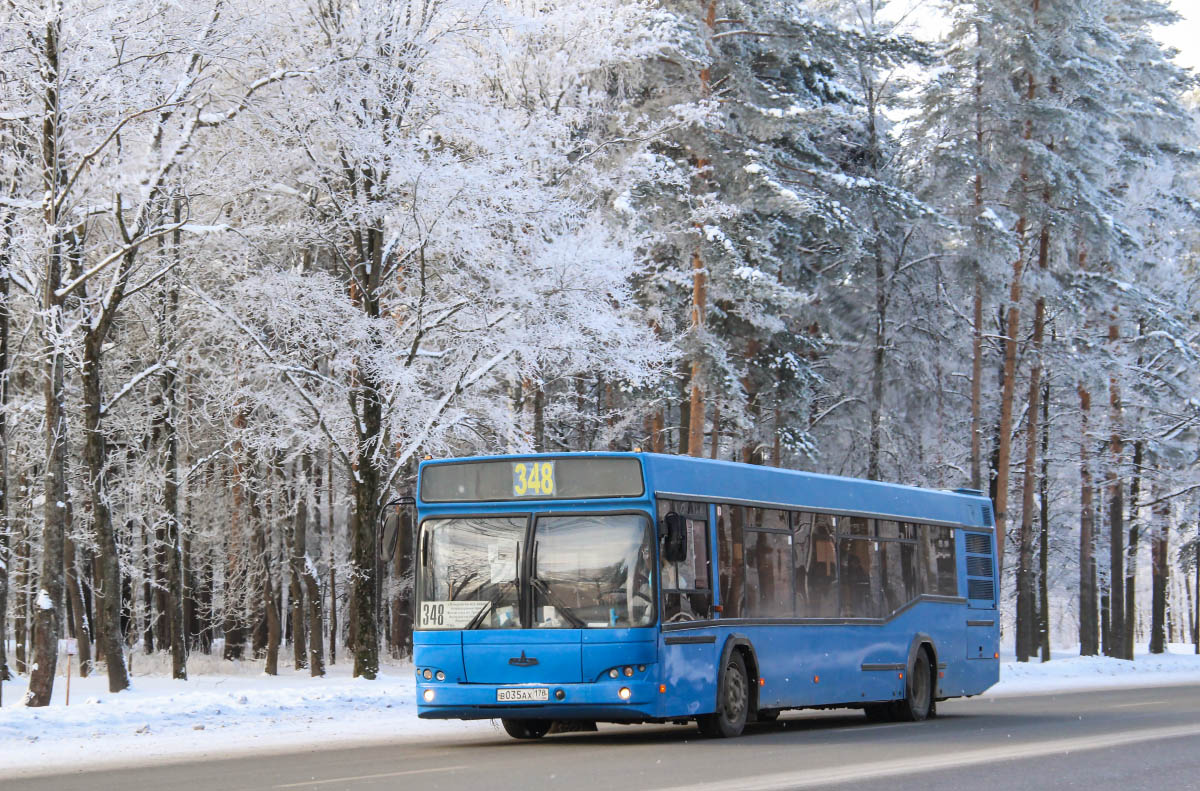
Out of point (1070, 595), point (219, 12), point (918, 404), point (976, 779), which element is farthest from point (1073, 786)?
point (1070, 595)

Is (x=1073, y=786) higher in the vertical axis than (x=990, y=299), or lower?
lower

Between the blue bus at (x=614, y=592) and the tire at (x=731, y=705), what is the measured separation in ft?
0.07

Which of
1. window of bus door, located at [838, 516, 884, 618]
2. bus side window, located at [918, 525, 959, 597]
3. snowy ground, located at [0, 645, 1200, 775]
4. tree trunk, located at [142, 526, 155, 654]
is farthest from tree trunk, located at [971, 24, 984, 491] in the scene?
tree trunk, located at [142, 526, 155, 654]

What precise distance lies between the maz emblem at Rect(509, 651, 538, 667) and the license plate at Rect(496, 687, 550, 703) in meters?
0.23

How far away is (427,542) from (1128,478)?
3504 centimetres

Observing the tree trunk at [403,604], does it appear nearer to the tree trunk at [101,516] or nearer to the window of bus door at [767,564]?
the tree trunk at [101,516]

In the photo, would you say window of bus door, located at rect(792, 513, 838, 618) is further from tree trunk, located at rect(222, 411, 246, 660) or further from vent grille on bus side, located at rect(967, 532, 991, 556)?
tree trunk, located at rect(222, 411, 246, 660)

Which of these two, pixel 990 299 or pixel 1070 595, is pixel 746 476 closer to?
pixel 990 299

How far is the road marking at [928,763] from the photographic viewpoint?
442 inches

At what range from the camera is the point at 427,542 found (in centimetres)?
1566

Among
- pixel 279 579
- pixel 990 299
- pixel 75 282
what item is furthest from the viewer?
pixel 279 579

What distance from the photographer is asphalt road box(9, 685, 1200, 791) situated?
1166 cm

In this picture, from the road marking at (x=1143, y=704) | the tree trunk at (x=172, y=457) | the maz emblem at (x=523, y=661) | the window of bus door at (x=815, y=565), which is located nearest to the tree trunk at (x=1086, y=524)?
the road marking at (x=1143, y=704)

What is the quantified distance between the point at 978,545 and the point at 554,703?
35.2 ft
